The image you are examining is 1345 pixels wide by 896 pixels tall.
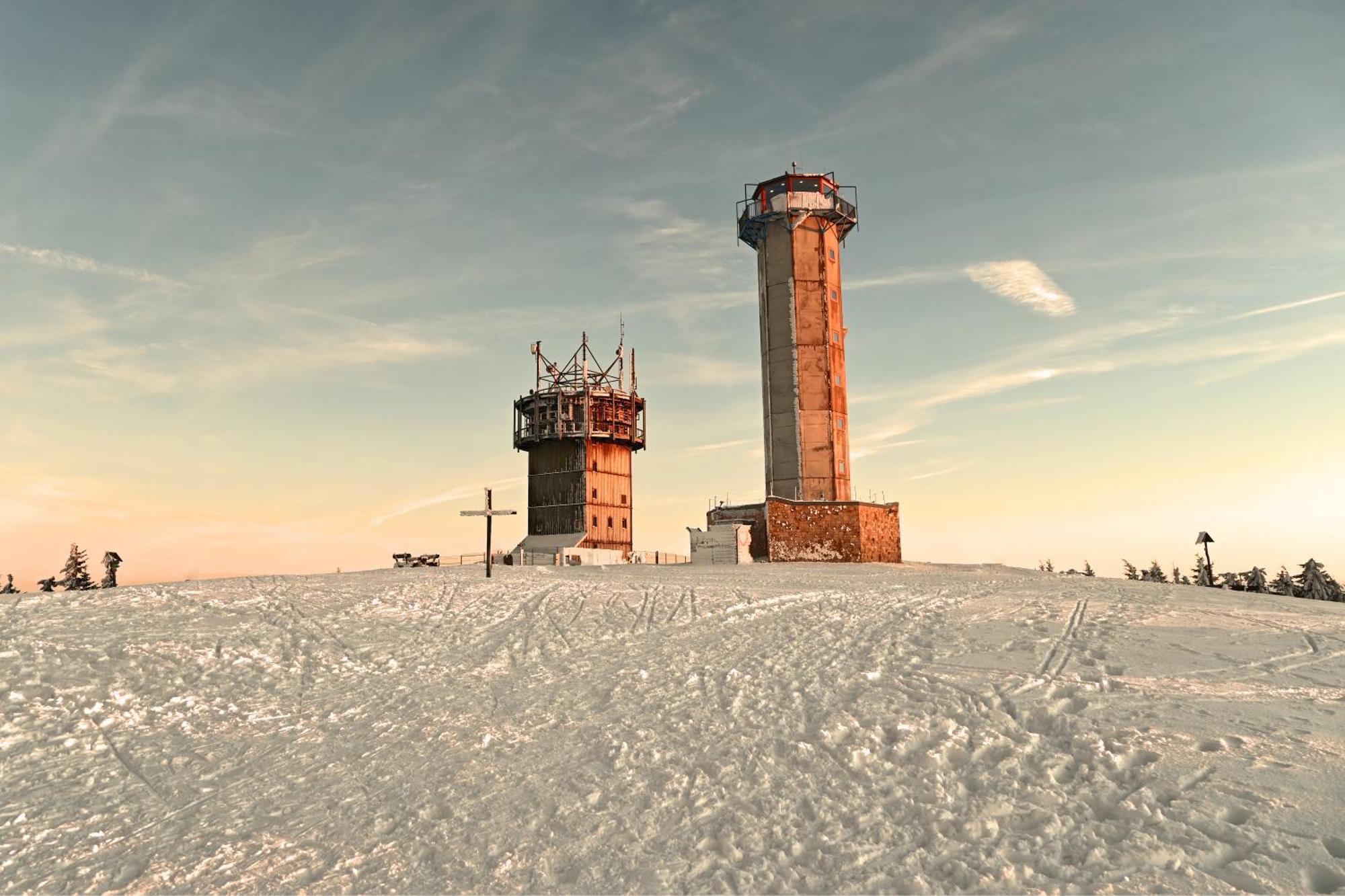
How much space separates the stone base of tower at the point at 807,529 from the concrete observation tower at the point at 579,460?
14.3 m

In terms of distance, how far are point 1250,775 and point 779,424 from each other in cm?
4110

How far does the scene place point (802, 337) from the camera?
48.4 meters

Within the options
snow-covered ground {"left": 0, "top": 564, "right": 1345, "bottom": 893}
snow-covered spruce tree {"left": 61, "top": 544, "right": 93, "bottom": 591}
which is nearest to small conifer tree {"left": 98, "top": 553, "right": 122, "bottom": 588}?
snow-covered spruce tree {"left": 61, "top": 544, "right": 93, "bottom": 591}

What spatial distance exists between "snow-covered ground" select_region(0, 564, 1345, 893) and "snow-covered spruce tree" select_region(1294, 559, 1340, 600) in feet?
184

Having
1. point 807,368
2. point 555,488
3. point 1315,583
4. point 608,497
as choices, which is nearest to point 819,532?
point 807,368

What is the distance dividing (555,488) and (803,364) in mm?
20584

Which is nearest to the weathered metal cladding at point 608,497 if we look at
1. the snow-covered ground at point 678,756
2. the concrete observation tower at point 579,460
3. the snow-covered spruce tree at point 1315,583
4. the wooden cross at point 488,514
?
the concrete observation tower at point 579,460

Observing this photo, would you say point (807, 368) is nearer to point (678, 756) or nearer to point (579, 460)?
point (579, 460)

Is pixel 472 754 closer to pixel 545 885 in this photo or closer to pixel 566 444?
pixel 545 885

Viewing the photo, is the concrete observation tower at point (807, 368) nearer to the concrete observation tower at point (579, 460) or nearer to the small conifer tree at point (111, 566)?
the concrete observation tower at point (579, 460)

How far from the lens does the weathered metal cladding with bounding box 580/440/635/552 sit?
184 feet

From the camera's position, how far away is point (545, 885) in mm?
6188

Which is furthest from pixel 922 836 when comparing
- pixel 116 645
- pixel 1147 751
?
pixel 116 645

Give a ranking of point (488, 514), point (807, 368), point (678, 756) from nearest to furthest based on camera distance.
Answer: point (678, 756) → point (488, 514) → point (807, 368)
